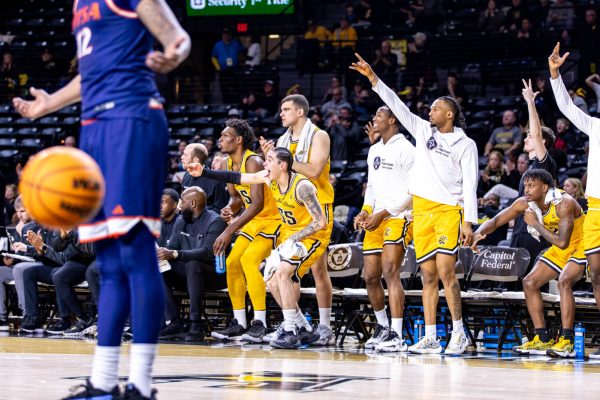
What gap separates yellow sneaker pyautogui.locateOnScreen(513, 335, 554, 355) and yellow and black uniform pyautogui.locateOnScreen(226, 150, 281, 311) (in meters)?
2.47

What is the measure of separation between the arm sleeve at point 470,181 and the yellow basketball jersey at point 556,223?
2.34ft

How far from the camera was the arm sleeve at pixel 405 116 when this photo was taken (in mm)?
9023

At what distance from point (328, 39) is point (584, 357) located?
12.4 metres

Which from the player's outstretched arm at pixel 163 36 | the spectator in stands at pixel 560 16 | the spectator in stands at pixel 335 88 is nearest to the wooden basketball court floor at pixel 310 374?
the player's outstretched arm at pixel 163 36

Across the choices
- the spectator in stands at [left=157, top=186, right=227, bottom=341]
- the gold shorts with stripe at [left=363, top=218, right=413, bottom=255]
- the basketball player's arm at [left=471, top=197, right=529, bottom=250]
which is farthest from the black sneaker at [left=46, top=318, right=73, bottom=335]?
the basketball player's arm at [left=471, top=197, right=529, bottom=250]

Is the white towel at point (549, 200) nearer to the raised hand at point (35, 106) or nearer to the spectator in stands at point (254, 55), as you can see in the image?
the raised hand at point (35, 106)

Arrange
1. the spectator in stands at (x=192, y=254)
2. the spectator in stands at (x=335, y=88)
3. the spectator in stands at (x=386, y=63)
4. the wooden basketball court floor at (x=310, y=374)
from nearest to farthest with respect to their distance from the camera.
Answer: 1. the wooden basketball court floor at (x=310, y=374)
2. the spectator in stands at (x=192, y=254)
3. the spectator in stands at (x=335, y=88)
4. the spectator in stands at (x=386, y=63)

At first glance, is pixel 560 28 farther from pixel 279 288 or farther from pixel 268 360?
pixel 268 360

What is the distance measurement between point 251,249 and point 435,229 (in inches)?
75.1

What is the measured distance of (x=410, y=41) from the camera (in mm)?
18609

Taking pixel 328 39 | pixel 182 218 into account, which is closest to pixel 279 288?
pixel 182 218

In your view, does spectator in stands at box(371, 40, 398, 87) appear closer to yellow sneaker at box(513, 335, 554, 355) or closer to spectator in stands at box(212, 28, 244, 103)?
spectator in stands at box(212, 28, 244, 103)

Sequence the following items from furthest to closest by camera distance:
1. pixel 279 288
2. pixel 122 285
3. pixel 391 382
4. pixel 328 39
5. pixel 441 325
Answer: pixel 328 39
pixel 441 325
pixel 279 288
pixel 391 382
pixel 122 285

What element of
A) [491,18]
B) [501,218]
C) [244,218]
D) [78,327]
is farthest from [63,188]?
[491,18]
